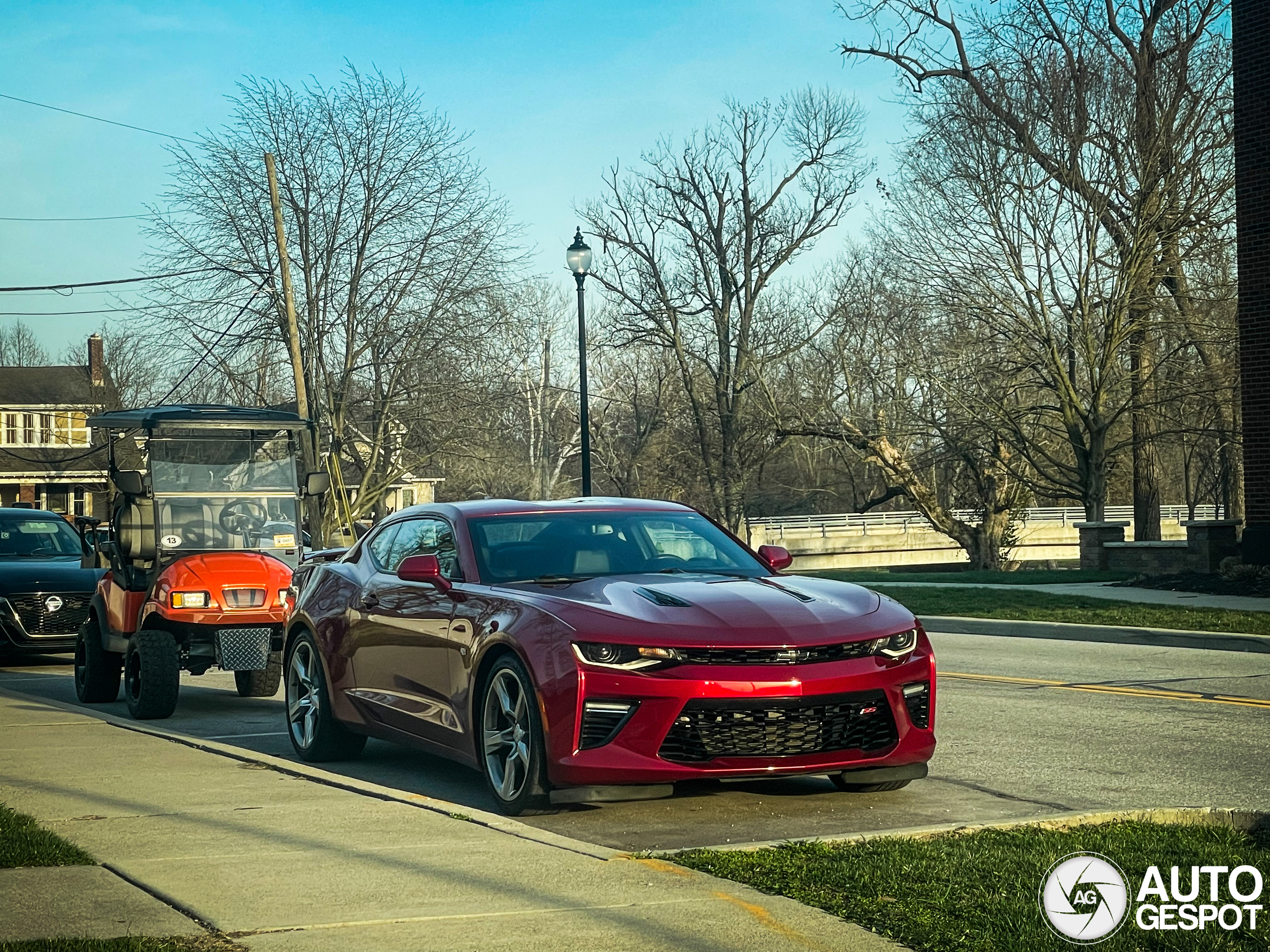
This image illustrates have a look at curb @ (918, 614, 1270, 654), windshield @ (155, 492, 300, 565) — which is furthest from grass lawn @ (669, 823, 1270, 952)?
curb @ (918, 614, 1270, 654)

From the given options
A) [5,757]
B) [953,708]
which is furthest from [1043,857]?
[5,757]

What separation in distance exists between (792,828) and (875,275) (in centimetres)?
3338

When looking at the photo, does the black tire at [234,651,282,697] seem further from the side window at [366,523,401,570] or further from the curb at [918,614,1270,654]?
the curb at [918,614,1270,654]

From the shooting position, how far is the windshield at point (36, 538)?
18562mm

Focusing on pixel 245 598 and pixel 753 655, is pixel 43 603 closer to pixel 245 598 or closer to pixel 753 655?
pixel 245 598

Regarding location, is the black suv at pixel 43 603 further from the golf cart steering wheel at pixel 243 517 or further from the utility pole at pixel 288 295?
the utility pole at pixel 288 295

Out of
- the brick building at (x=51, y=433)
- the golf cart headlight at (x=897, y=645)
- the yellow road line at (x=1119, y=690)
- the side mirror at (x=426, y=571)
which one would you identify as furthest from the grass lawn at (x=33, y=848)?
the brick building at (x=51, y=433)

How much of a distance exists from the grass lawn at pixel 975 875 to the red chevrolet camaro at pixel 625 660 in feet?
3.02

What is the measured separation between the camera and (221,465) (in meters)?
13.2

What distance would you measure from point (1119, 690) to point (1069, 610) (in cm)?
743

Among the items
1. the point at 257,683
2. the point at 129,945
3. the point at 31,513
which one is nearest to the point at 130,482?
the point at 257,683

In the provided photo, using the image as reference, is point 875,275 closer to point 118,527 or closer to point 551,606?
point 118,527

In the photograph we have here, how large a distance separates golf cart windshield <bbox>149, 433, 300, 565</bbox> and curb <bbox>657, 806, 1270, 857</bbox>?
310 inches

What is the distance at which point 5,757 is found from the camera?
9.15 m
